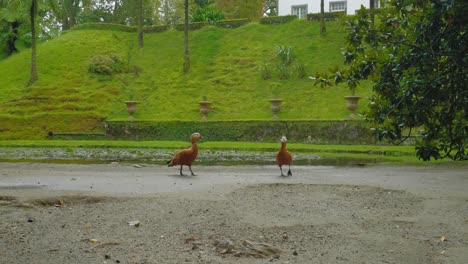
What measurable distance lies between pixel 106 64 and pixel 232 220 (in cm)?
3105

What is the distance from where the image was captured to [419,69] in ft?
13.1

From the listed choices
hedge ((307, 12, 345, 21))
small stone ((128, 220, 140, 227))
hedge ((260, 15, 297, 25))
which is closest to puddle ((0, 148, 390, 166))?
small stone ((128, 220, 140, 227))

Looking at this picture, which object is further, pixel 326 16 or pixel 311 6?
pixel 311 6

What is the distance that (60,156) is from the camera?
1848cm

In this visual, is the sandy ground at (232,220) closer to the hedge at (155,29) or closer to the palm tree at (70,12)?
the hedge at (155,29)

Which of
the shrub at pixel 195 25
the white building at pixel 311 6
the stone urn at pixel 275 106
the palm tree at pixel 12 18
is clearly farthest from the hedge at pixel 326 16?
the palm tree at pixel 12 18

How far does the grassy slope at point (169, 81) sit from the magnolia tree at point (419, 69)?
2029 cm

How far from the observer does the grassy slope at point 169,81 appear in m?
27.9

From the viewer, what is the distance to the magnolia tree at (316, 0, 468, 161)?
→ 12.4 ft

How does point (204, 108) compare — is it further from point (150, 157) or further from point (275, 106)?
point (150, 157)

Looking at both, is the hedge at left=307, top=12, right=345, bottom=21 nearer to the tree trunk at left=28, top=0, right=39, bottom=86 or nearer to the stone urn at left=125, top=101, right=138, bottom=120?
the stone urn at left=125, top=101, right=138, bottom=120

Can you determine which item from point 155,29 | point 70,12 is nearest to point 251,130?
point 155,29

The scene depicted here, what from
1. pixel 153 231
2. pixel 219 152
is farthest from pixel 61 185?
pixel 219 152

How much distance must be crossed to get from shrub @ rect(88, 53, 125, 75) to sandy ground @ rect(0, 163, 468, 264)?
2529 centimetres
